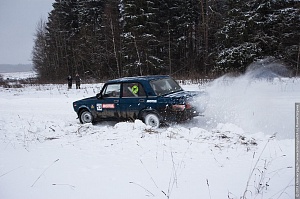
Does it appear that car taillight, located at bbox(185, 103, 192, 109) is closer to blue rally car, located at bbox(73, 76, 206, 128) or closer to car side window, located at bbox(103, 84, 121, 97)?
blue rally car, located at bbox(73, 76, 206, 128)

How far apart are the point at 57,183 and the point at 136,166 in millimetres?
1393

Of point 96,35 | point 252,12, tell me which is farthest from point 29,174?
point 96,35

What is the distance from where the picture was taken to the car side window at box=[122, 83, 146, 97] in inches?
293

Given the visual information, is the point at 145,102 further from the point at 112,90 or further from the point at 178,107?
the point at 112,90

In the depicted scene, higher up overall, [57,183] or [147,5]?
[147,5]

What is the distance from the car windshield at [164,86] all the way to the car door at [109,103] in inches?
50.1

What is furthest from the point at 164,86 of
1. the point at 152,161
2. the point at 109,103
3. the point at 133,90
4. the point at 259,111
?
the point at 152,161

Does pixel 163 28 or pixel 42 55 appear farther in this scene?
pixel 42 55

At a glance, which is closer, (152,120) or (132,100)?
(152,120)

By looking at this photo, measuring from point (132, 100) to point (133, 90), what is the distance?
0.32 meters

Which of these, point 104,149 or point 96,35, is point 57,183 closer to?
point 104,149

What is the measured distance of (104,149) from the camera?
215 inches

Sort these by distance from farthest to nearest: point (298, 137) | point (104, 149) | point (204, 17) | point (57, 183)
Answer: point (204, 17) < point (104, 149) < point (57, 183) < point (298, 137)

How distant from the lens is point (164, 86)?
25.0ft
